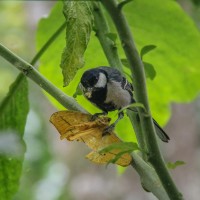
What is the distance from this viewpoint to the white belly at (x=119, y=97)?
1.40 metres

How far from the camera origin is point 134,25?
1420 mm

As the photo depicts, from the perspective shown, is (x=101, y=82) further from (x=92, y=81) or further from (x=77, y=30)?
(x=77, y=30)

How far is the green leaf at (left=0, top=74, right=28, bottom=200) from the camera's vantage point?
1.15m

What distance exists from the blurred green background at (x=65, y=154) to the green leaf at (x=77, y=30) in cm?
260

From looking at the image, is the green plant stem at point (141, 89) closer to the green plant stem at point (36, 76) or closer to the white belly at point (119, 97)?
the green plant stem at point (36, 76)

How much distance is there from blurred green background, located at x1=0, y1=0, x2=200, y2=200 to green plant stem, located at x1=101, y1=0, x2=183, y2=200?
8.42 ft

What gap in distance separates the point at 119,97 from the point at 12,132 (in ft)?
1.11

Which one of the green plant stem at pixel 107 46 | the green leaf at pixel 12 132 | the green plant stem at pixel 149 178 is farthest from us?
the green leaf at pixel 12 132

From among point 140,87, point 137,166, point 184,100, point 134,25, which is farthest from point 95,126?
point 184,100

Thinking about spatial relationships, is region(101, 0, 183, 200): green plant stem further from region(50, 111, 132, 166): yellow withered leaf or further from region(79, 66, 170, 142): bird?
region(79, 66, 170, 142): bird

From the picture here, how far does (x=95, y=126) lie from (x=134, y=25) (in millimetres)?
534

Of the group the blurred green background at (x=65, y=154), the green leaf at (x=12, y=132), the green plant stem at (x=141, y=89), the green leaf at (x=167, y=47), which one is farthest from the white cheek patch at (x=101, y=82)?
the blurred green background at (x=65, y=154)

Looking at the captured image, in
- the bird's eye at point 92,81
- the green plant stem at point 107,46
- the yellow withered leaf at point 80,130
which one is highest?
the green plant stem at point 107,46

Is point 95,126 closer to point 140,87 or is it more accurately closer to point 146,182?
point 146,182
